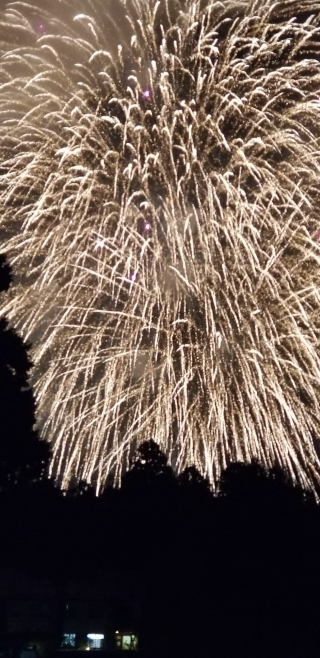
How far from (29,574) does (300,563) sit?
13148mm

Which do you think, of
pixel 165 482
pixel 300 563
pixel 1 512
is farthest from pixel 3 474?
pixel 165 482

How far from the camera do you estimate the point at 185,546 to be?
115 feet

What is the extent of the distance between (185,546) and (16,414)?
Result: 1045 centimetres

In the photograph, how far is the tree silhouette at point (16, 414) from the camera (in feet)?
91.7

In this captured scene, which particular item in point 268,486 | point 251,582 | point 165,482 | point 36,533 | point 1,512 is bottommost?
point 251,582

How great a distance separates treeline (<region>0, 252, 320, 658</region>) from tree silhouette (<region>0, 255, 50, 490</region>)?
0.04 metres

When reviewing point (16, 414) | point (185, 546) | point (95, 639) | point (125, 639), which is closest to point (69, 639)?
point (95, 639)

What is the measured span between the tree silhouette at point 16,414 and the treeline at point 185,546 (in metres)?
0.04

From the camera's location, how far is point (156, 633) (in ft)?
99.6

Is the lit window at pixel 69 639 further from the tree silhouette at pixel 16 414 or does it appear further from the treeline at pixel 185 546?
the tree silhouette at pixel 16 414

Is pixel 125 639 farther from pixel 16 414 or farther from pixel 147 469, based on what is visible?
pixel 16 414

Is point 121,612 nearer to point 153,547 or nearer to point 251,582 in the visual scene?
point 153,547

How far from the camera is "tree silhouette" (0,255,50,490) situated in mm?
27938

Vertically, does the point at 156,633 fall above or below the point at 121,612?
below
